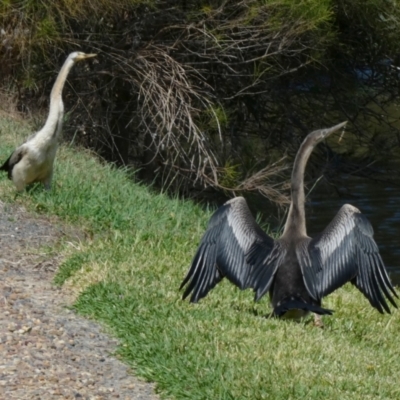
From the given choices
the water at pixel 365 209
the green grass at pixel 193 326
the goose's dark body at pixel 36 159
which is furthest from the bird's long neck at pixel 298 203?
the water at pixel 365 209

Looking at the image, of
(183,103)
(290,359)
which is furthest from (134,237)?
(183,103)

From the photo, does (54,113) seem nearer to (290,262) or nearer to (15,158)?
(15,158)

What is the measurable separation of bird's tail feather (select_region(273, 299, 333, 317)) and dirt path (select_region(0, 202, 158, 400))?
1.23 meters

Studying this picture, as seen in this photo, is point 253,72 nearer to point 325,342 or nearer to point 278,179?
point 278,179

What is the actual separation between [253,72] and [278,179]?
70.4 inches

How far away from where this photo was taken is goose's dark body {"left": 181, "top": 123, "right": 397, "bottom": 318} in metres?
6.97

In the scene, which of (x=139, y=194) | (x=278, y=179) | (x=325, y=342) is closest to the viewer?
(x=325, y=342)

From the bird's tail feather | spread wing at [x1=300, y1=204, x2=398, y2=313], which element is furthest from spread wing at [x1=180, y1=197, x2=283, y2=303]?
spread wing at [x1=300, y1=204, x2=398, y2=313]

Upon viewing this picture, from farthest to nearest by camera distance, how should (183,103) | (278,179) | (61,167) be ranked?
(278,179) → (183,103) → (61,167)

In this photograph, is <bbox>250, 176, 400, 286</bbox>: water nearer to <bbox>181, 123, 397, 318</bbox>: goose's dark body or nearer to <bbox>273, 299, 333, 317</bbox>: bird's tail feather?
<bbox>181, 123, 397, 318</bbox>: goose's dark body

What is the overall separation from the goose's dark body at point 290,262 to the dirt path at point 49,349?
0.92m

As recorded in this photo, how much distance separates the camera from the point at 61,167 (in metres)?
11.8

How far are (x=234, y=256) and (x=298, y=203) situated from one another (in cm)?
69

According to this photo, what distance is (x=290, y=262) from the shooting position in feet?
23.3
